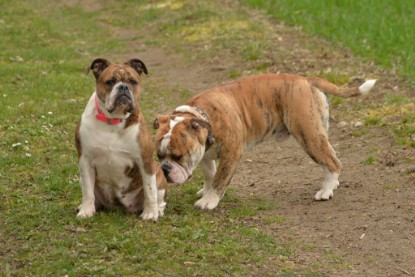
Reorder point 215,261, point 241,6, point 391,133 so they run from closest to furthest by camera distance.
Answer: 1. point 215,261
2. point 391,133
3. point 241,6

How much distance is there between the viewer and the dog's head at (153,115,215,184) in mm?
7219

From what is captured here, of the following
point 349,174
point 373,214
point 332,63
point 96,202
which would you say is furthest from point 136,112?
point 332,63

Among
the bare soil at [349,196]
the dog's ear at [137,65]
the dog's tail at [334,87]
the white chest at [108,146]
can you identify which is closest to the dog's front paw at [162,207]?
the white chest at [108,146]

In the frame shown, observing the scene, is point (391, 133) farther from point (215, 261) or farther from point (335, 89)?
point (215, 261)

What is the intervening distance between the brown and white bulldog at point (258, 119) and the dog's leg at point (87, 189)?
92 cm

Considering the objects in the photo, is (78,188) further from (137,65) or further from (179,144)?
(137,65)

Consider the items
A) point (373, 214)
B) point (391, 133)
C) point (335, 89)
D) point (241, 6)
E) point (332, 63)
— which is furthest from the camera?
point (241, 6)

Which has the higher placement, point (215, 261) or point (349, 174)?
point (215, 261)

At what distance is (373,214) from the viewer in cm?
749

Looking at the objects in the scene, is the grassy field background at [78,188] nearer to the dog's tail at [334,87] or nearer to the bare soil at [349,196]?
the bare soil at [349,196]

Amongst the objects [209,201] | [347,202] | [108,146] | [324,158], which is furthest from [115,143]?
[347,202]

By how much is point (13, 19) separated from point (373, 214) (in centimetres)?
1712

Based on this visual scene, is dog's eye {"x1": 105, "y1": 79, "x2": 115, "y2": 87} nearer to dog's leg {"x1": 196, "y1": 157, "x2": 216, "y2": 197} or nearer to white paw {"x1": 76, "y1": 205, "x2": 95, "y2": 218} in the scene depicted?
white paw {"x1": 76, "y1": 205, "x2": 95, "y2": 218}

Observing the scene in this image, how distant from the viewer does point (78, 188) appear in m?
8.10
